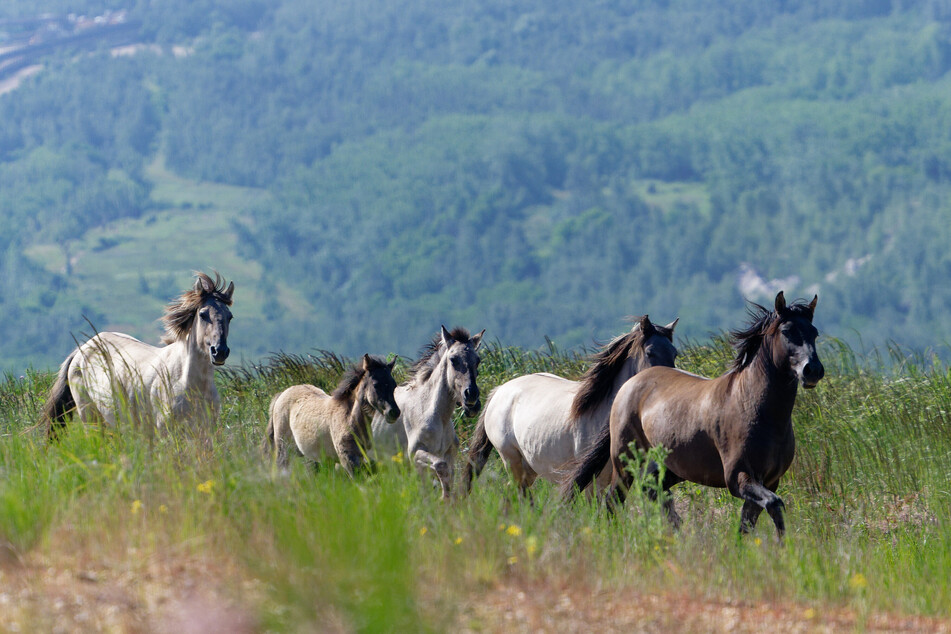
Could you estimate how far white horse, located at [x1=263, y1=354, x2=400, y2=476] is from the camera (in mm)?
8922

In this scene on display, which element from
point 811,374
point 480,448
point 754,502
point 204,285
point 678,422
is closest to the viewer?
point 811,374

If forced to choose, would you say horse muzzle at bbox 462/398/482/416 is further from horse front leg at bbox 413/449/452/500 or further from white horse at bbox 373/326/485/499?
horse front leg at bbox 413/449/452/500

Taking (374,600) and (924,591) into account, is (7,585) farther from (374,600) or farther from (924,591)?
(924,591)

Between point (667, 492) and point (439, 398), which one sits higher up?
point (439, 398)

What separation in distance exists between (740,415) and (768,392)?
242 mm

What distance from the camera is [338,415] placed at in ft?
30.6

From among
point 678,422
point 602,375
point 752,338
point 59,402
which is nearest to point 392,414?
point 602,375

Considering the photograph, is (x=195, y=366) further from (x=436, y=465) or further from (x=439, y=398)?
(x=436, y=465)

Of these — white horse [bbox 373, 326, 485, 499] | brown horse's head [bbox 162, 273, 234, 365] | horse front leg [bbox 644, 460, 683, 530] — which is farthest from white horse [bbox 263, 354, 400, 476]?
horse front leg [bbox 644, 460, 683, 530]

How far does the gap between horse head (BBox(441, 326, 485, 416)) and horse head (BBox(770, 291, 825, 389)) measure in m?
2.21

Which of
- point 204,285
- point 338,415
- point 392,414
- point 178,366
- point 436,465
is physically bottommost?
point 436,465

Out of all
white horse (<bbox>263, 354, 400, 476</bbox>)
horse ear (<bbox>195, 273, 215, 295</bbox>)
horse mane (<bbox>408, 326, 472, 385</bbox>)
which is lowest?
white horse (<bbox>263, 354, 400, 476</bbox>)

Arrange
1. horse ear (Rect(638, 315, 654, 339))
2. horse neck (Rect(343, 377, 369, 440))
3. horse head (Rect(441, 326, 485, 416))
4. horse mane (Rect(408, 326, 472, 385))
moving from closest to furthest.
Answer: horse head (Rect(441, 326, 485, 416)) < horse neck (Rect(343, 377, 369, 440)) < horse ear (Rect(638, 315, 654, 339)) < horse mane (Rect(408, 326, 472, 385))

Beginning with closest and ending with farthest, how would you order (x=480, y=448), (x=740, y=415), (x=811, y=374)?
(x=811, y=374) → (x=740, y=415) → (x=480, y=448)
